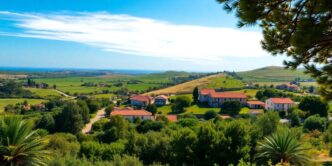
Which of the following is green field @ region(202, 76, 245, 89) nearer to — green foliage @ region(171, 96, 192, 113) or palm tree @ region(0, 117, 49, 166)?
green foliage @ region(171, 96, 192, 113)

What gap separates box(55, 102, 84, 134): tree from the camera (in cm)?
6462

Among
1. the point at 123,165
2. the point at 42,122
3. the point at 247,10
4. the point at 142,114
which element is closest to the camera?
the point at 247,10

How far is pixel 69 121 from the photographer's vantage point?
6450 centimetres

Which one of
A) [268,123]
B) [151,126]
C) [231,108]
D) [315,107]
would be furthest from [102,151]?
[315,107]

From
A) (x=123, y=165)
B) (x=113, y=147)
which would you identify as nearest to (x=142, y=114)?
(x=113, y=147)

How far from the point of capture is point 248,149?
24.5m

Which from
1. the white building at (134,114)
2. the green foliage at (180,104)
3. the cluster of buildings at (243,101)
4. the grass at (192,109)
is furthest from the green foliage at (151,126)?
the cluster of buildings at (243,101)

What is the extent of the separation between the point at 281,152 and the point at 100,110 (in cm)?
7805

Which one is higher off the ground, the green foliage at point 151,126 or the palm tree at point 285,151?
the palm tree at point 285,151

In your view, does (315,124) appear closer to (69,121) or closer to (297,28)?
(69,121)

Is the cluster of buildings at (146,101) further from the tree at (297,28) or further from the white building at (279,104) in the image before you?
the tree at (297,28)

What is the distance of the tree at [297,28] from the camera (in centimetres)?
674

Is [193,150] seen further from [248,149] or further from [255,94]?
[255,94]

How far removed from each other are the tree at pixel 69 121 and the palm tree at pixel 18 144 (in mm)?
51196
